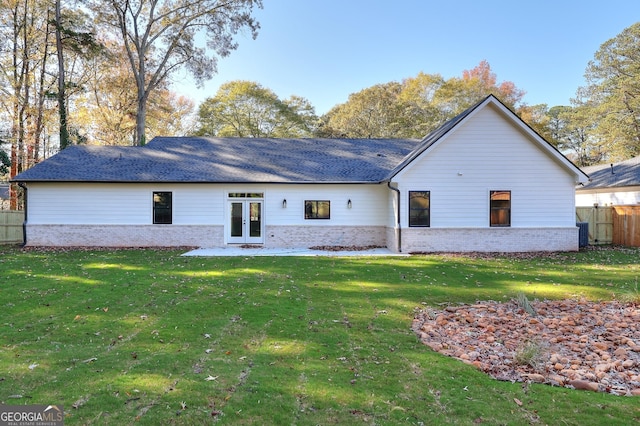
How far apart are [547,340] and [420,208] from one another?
976 cm

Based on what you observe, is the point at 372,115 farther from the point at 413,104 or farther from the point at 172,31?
the point at 172,31

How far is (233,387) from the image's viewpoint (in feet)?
12.0

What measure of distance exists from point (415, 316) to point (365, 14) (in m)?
21.4

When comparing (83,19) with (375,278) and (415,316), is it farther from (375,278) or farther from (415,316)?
(415,316)

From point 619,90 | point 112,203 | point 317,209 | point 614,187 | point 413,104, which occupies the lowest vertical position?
point 317,209

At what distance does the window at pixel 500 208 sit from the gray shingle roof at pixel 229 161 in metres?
4.58

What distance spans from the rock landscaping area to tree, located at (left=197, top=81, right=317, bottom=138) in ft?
101

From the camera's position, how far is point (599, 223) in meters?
17.5

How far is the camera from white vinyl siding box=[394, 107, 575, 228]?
14.5 metres

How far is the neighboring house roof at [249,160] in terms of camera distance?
15.5 m

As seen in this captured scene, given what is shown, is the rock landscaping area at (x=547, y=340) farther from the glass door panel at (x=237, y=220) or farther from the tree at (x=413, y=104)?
the tree at (x=413, y=104)

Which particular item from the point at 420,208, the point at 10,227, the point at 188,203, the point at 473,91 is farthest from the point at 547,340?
the point at 473,91

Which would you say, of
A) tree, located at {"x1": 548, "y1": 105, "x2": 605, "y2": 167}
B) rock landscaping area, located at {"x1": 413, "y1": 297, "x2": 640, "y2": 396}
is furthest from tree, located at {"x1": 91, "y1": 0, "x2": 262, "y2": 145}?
tree, located at {"x1": 548, "y1": 105, "x2": 605, "y2": 167}

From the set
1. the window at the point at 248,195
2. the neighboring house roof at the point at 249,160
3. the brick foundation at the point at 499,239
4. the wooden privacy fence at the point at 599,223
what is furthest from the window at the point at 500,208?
the window at the point at 248,195
